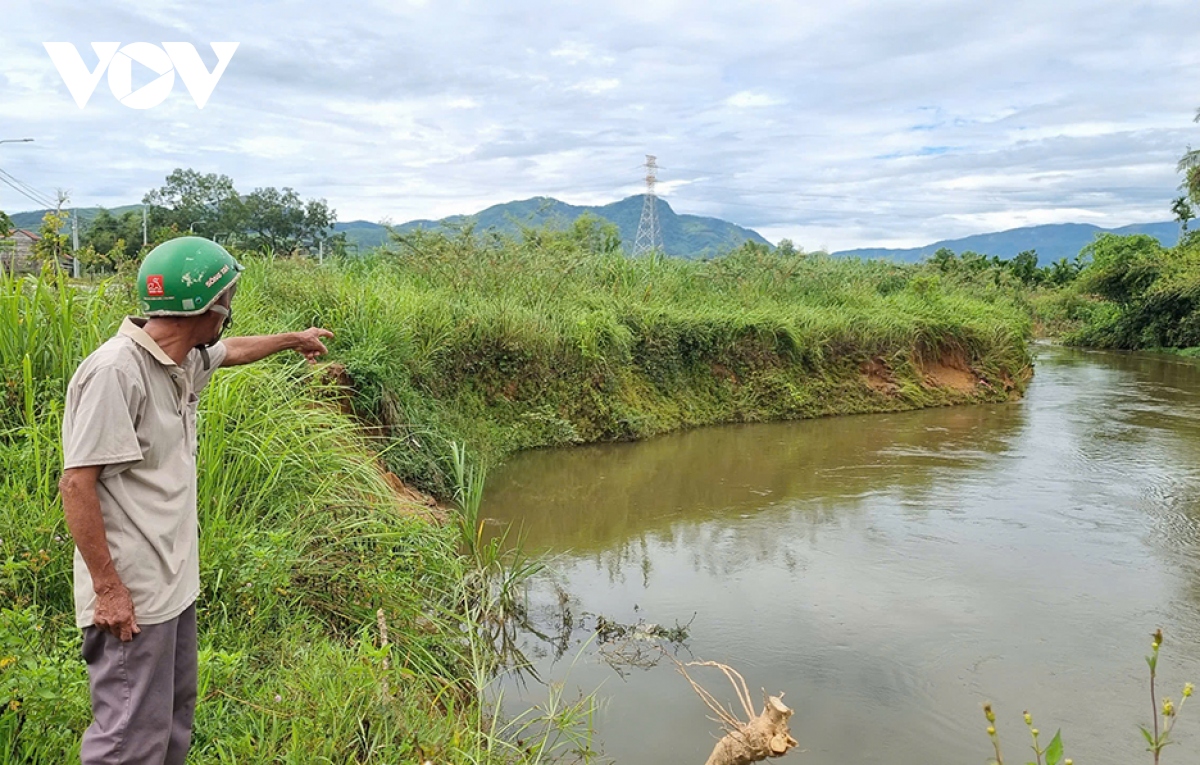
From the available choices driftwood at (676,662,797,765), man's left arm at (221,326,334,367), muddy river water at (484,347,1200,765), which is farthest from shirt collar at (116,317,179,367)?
muddy river water at (484,347,1200,765)

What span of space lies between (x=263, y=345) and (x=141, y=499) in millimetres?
753

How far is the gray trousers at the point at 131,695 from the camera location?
1850 millimetres

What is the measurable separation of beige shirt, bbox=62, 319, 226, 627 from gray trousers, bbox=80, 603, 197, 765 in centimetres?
6

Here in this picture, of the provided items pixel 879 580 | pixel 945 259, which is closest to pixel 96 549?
pixel 879 580

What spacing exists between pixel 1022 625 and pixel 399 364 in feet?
14.7

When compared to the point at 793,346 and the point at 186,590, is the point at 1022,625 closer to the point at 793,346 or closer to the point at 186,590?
→ the point at 186,590

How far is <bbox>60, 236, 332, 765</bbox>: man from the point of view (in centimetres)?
180

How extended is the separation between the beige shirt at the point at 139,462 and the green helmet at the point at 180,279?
85 mm

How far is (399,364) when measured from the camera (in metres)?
6.56

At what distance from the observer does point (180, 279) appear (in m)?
1.93

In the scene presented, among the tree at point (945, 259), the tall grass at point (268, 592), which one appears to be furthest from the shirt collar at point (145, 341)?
the tree at point (945, 259)

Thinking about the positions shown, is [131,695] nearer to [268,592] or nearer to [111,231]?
[268,592]

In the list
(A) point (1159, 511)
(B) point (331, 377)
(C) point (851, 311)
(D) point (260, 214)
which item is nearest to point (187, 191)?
(D) point (260, 214)

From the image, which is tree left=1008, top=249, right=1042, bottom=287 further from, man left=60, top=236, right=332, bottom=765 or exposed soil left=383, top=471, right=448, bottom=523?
man left=60, top=236, right=332, bottom=765
